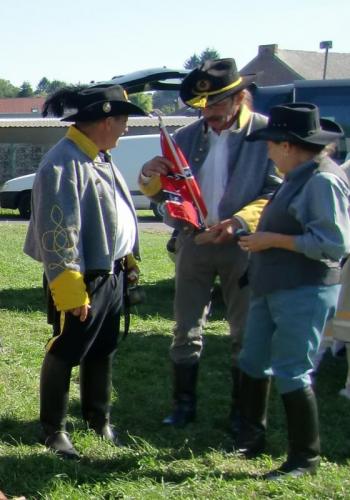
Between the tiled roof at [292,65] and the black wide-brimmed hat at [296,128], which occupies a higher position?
the tiled roof at [292,65]

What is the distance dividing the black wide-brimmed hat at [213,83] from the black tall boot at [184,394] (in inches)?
57.7

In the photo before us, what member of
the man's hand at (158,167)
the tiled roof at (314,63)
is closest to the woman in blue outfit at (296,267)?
the man's hand at (158,167)

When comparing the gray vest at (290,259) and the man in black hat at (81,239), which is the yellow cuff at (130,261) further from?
the gray vest at (290,259)

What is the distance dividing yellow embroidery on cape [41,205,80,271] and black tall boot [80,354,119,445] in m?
0.73

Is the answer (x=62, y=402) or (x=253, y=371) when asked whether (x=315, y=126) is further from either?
(x=62, y=402)

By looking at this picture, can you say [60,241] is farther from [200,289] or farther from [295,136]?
[295,136]

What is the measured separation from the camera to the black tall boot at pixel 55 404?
4082 millimetres

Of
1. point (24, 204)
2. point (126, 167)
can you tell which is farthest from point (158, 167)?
point (24, 204)

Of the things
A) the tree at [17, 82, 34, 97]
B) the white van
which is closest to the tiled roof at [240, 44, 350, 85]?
the white van

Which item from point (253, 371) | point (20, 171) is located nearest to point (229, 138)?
point (253, 371)

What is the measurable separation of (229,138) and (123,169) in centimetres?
1431

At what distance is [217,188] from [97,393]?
127 centimetres

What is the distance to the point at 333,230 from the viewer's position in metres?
3.59

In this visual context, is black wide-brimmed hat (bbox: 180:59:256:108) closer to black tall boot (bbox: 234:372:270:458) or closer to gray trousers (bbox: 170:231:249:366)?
gray trousers (bbox: 170:231:249:366)
